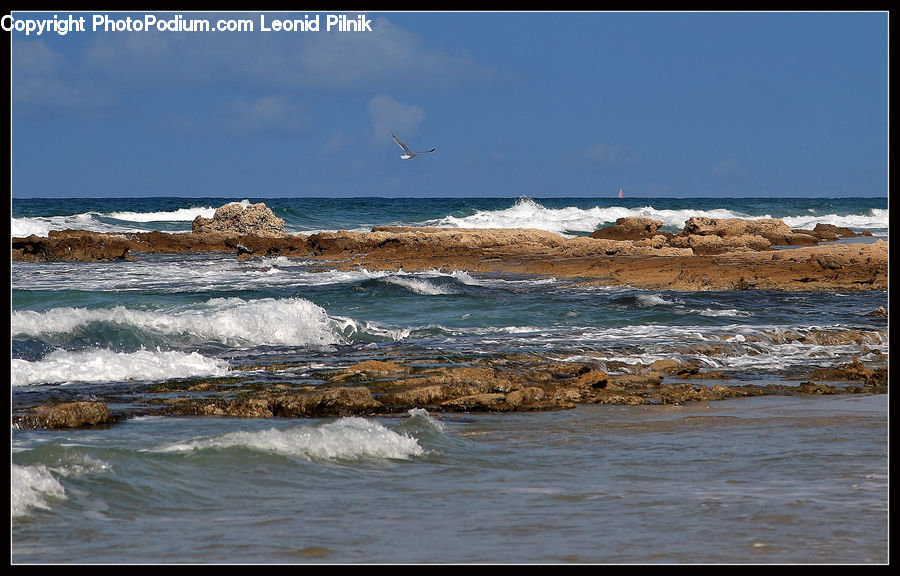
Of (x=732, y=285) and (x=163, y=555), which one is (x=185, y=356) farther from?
(x=732, y=285)

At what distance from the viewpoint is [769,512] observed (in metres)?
5.94

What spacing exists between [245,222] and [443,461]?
31.7 meters

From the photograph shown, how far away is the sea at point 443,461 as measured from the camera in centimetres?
539

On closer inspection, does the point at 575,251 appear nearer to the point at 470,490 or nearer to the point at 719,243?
the point at 719,243

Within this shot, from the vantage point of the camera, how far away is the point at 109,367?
1114 centimetres

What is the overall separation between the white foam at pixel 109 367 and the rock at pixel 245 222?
25.8m

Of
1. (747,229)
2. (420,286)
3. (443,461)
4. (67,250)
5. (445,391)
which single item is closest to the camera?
(443,461)

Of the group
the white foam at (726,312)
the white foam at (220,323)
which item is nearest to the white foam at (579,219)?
the white foam at (726,312)

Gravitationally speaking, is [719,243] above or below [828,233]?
above

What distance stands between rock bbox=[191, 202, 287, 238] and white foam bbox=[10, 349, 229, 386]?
25833 millimetres

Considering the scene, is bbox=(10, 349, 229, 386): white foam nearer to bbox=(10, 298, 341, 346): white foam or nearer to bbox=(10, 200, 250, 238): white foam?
bbox=(10, 298, 341, 346): white foam

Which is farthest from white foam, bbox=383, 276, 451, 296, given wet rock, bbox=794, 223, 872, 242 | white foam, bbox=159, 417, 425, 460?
wet rock, bbox=794, 223, 872, 242

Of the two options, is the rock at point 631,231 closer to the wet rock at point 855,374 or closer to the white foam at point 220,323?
the white foam at point 220,323

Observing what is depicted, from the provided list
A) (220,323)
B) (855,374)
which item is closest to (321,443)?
(855,374)
